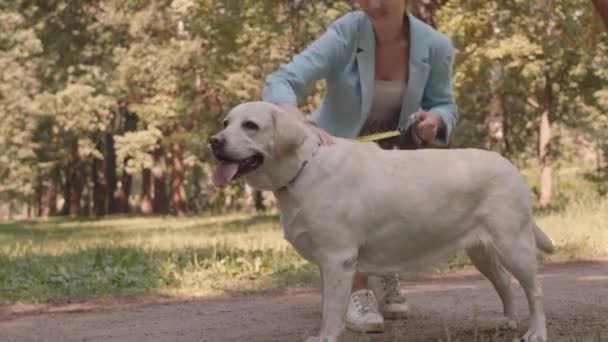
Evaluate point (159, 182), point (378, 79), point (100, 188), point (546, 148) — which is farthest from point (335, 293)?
point (100, 188)

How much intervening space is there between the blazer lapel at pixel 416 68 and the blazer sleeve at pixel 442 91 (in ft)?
0.35

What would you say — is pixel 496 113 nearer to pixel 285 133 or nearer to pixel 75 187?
pixel 285 133

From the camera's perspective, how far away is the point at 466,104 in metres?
28.0

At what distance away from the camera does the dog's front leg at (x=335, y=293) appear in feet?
14.4

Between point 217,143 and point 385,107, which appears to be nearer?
point 217,143

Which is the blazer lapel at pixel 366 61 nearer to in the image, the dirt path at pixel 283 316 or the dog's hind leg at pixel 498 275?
the dog's hind leg at pixel 498 275

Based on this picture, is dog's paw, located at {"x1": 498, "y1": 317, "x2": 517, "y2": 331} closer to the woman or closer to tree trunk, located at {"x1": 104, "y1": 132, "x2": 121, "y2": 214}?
the woman

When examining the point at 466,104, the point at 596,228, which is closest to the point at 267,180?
the point at 596,228

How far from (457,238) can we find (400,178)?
1.56 feet

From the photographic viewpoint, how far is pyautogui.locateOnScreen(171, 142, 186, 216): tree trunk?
→ 107ft

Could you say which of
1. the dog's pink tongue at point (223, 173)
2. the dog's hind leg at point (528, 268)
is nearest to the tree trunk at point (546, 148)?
the dog's hind leg at point (528, 268)

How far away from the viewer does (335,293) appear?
4371 mm

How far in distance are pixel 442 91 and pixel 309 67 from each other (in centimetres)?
111

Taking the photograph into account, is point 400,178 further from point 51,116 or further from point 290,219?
point 51,116
